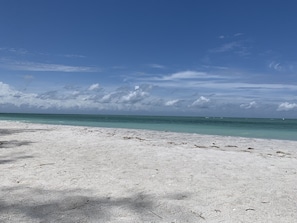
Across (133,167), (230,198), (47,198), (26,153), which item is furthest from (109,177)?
Result: (26,153)

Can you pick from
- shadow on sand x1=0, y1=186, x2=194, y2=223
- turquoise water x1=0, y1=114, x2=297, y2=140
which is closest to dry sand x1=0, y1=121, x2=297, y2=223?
shadow on sand x1=0, y1=186, x2=194, y2=223

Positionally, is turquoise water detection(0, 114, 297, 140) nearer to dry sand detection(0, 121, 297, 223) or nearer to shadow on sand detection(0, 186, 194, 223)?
dry sand detection(0, 121, 297, 223)

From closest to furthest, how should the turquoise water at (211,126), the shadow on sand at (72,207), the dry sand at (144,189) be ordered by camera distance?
1. the shadow on sand at (72,207)
2. the dry sand at (144,189)
3. the turquoise water at (211,126)

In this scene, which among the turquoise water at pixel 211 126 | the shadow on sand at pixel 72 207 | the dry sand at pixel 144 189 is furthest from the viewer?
the turquoise water at pixel 211 126

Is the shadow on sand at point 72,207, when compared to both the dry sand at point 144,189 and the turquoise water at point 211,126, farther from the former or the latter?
the turquoise water at point 211,126

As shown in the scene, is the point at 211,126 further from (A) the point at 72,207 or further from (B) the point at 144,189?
(A) the point at 72,207

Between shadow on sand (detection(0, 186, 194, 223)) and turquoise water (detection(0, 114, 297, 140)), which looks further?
turquoise water (detection(0, 114, 297, 140))

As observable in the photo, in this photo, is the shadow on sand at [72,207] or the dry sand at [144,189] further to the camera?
the dry sand at [144,189]

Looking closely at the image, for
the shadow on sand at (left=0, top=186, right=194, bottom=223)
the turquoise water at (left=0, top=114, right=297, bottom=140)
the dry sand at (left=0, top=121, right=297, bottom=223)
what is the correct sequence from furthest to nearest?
the turquoise water at (left=0, top=114, right=297, bottom=140), the dry sand at (left=0, top=121, right=297, bottom=223), the shadow on sand at (left=0, top=186, right=194, bottom=223)

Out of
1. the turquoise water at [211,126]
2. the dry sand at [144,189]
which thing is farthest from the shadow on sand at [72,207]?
the turquoise water at [211,126]

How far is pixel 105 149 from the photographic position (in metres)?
10.6

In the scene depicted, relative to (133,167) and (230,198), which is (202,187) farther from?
(133,167)

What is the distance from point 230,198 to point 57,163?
479 centimetres

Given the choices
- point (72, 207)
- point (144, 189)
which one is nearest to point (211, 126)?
point (144, 189)
